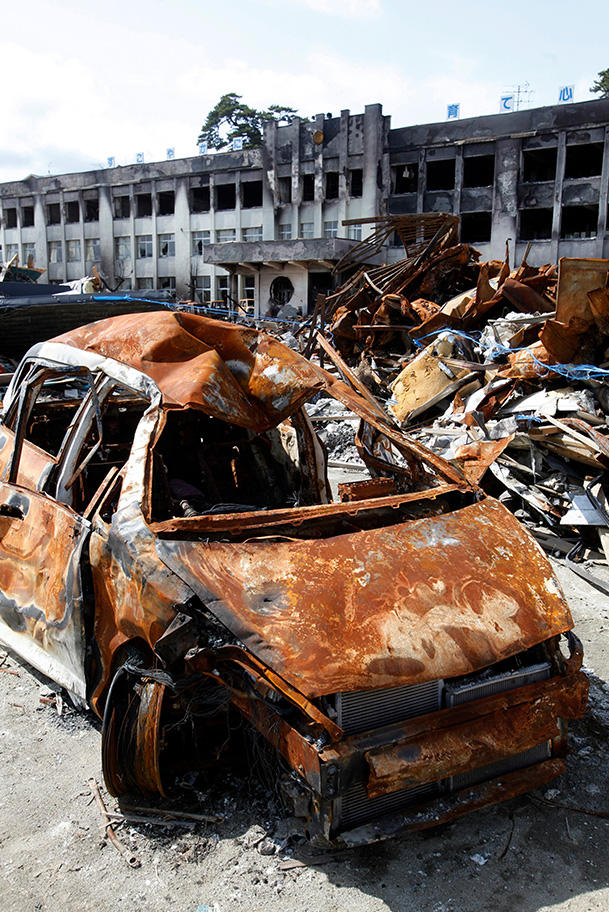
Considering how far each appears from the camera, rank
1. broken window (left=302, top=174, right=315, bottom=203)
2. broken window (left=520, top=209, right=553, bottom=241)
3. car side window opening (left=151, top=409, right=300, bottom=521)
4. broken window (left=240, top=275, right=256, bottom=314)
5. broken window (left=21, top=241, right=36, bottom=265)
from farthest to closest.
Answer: broken window (left=21, top=241, right=36, bottom=265) → broken window (left=302, top=174, right=315, bottom=203) → broken window (left=240, top=275, right=256, bottom=314) → broken window (left=520, top=209, right=553, bottom=241) → car side window opening (left=151, top=409, right=300, bottom=521)

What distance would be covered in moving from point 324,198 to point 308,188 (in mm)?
1270

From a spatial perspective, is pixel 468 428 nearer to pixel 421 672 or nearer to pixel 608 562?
pixel 608 562

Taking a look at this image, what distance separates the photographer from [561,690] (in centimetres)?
263

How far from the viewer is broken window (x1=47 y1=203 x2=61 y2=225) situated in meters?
43.2

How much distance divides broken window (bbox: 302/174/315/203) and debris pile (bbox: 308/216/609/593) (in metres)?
21.8

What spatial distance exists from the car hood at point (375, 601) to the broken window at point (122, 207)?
4184 cm

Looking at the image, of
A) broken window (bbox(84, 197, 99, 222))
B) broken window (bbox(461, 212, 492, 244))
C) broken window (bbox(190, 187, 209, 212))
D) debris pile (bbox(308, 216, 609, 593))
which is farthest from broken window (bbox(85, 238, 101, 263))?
debris pile (bbox(308, 216, 609, 593))

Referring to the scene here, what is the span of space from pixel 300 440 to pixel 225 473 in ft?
2.56

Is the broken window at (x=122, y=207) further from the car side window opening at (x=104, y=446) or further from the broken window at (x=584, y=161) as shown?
the car side window opening at (x=104, y=446)

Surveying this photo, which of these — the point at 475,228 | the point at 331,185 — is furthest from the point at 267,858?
the point at 331,185

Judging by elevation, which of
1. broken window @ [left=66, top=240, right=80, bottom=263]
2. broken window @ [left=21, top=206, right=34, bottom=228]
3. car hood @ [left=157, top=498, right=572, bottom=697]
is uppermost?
broken window @ [left=21, top=206, right=34, bottom=228]

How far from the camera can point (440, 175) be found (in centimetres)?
3228

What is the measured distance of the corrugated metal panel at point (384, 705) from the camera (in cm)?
232

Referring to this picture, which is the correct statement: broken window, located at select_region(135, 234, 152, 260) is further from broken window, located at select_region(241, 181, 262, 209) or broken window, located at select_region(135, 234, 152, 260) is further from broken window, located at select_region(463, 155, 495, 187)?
broken window, located at select_region(463, 155, 495, 187)
